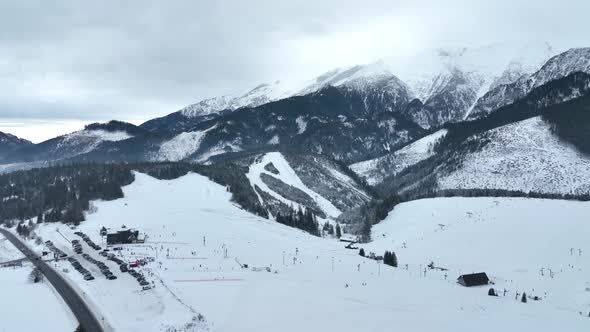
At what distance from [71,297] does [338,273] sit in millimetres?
43481

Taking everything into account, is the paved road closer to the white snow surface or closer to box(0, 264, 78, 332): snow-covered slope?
box(0, 264, 78, 332): snow-covered slope

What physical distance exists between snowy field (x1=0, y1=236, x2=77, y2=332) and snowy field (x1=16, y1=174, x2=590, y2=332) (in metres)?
4.55

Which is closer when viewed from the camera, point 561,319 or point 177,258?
point 561,319

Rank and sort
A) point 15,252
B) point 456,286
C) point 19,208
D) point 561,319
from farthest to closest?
1. point 19,208
2. point 15,252
3. point 456,286
4. point 561,319

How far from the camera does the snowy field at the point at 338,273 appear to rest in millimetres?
62062

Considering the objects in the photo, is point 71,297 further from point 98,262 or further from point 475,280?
point 475,280

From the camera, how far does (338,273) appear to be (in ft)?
289

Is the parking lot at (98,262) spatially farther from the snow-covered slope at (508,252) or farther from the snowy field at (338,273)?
the snow-covered slope at (508,252)

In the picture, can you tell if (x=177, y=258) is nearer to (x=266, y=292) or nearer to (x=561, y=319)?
(x=266, y=292)

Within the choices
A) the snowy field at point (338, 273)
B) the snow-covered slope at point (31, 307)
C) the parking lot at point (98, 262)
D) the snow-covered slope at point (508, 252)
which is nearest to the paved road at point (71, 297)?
the snow-covered slope at point (31, 307)

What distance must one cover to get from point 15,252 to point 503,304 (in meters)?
98.6

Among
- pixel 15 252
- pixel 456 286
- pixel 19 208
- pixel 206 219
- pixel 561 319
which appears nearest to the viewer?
pixel 561 319

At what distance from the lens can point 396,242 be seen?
138m

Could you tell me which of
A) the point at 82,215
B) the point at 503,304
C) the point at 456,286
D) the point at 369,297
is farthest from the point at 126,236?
the point at 503,304
